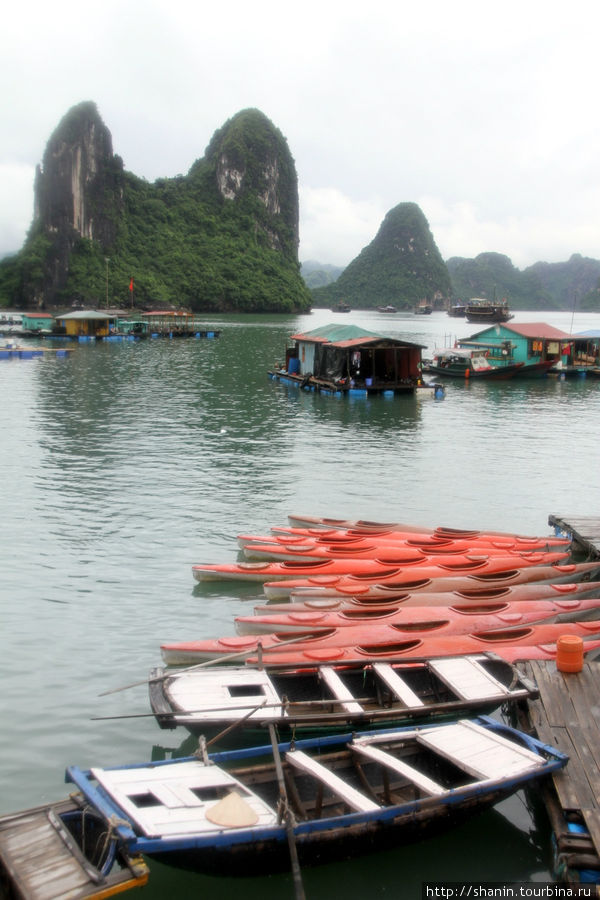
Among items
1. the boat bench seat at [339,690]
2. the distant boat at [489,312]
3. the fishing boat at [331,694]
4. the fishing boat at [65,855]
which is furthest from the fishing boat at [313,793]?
the distant boat at [489,312]

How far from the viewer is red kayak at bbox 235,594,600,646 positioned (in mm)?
9375

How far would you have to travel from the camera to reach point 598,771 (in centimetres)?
669

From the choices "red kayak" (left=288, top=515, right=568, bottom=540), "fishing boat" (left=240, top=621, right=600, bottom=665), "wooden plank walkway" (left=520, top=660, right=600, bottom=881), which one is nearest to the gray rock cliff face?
"red kayak" (left=288, top=515, right=568, bottom=540)

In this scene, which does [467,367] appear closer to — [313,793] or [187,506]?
[187,506]

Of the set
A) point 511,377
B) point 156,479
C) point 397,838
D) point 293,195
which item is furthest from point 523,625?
point 293,195

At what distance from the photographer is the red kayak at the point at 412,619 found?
938cm

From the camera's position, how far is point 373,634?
364 inches

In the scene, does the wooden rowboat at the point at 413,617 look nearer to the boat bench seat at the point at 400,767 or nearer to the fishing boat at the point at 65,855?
the boat bench seat at the point at 400,767

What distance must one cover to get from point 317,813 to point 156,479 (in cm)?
1389

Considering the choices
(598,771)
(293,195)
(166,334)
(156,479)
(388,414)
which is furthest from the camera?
(293,195)

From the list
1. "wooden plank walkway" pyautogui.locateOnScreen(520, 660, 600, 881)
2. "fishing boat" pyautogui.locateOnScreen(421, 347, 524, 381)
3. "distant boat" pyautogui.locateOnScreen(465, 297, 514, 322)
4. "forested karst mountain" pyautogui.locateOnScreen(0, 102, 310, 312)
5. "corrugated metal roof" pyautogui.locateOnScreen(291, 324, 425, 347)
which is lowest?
"wooden plank walkway" pyautogui.locateOnScreen(520, 660, 600, 881)

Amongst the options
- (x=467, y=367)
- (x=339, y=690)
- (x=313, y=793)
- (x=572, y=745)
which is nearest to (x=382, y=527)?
(x=339, y=690)

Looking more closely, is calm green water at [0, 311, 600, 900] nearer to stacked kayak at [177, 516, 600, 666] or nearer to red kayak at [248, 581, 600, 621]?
stacked kayak at [177, 516, 600, 666]

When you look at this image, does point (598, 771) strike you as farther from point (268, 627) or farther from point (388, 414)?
point (388, 414)
